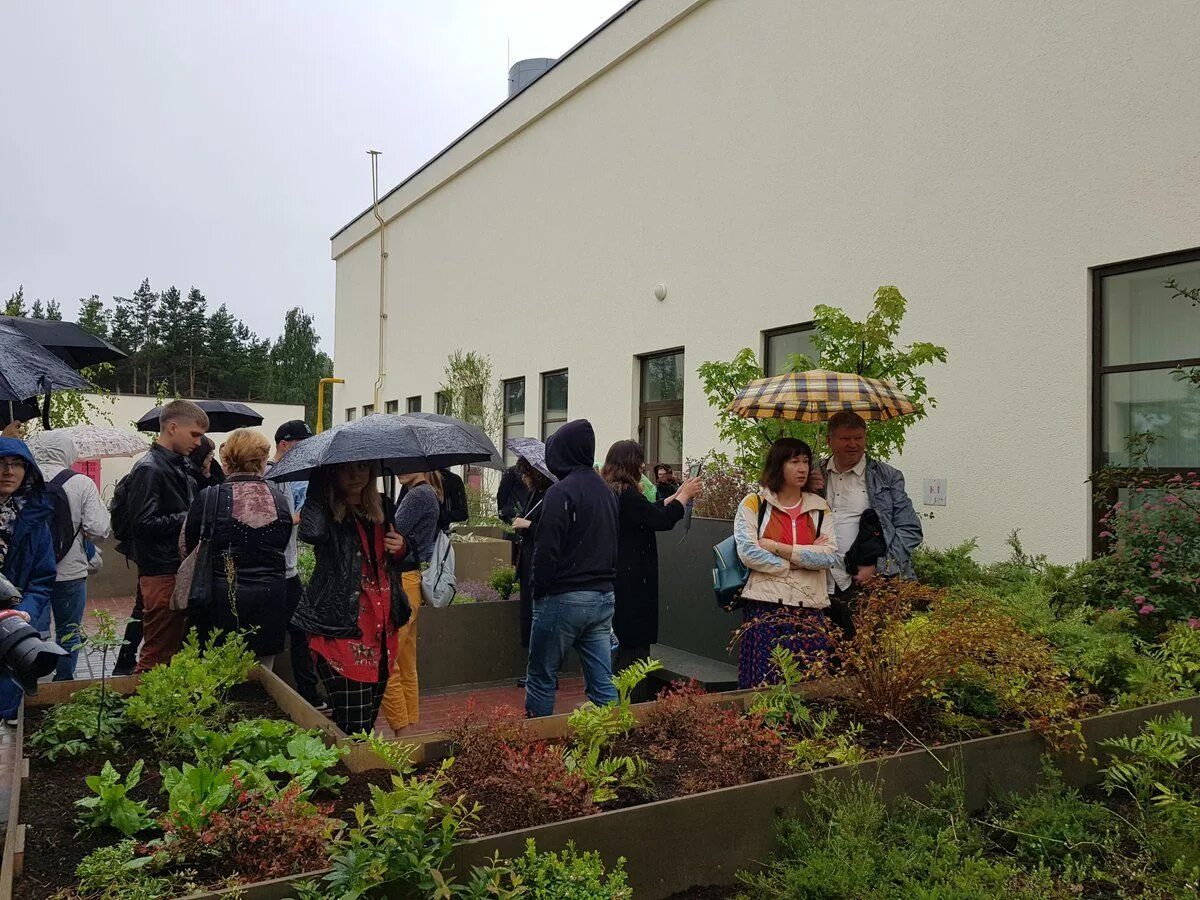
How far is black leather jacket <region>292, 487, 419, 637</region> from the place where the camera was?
4508mm

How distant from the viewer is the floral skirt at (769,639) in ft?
16.1

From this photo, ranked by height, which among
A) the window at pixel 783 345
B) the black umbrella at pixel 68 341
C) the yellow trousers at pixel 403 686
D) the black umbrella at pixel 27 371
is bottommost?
the yellow trousers at pixel 403 686

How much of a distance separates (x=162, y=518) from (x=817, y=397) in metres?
3.89

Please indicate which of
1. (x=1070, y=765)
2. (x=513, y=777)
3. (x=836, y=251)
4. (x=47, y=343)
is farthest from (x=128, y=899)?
(x=836, y=251)

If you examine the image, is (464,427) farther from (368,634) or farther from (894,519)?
(894,519)

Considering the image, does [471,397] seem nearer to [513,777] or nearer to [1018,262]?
[1018,262]

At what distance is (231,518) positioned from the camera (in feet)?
16.6

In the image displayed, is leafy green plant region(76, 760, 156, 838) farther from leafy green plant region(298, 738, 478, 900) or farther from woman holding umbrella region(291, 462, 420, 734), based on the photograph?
woman holding umbrella region(291, 462, 420, 734)

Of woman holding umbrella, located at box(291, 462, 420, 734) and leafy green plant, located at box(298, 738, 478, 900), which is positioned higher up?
woman holding umbrella, located at box(291, 462, 420, 734)

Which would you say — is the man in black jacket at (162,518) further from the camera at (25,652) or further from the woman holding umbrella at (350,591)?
the camera at (25,652)

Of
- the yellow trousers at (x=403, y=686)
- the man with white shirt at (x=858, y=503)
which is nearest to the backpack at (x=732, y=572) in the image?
the man with white shirt at (x=858, y=503)

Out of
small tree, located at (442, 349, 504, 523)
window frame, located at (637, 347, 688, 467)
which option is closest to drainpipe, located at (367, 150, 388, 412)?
small tree, located at (442, 349, 504, 523)

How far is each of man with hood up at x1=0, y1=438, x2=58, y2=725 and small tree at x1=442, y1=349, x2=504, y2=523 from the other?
1197 cm

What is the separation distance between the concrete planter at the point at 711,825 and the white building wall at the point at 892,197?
3941 millimetres
